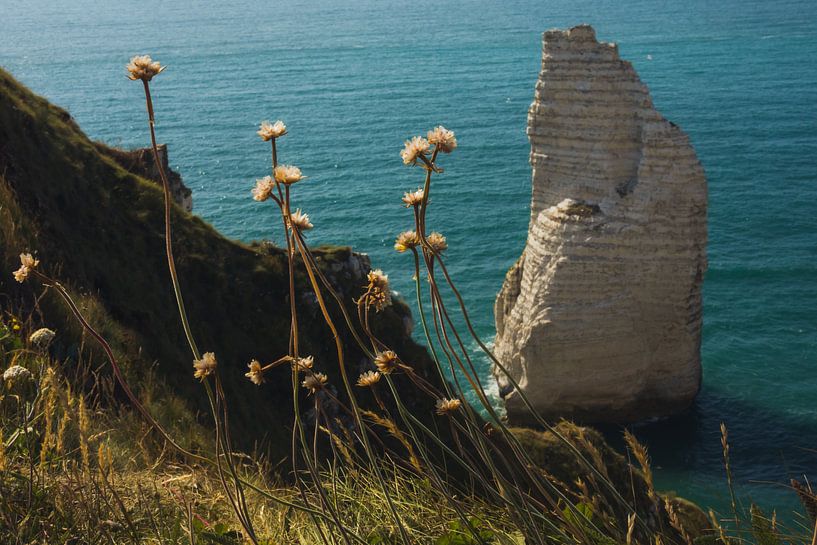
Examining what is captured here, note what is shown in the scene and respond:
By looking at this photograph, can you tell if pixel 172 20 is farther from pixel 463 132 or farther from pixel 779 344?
pixel 779 344

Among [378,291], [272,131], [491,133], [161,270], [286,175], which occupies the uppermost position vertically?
[272,131]

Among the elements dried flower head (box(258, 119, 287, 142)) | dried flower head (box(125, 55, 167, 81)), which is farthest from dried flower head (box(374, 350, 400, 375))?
dried flower head (box(125, 55, 167, 81))

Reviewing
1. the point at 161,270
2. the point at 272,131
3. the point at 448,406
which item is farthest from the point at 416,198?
the point at 161,270

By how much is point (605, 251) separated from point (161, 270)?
12.1 meters

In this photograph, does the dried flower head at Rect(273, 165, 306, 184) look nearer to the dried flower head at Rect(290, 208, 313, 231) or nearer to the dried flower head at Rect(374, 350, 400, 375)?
the dried flower head at Rect(290, 208, 313, 231)

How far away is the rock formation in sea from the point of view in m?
20.7

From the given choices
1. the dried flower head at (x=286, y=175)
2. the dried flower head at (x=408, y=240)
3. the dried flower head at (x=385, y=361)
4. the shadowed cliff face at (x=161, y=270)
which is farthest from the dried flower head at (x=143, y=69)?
the shadowed cliff face at (x=161, y=270)

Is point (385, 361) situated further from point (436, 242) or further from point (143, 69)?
point (143, 69)

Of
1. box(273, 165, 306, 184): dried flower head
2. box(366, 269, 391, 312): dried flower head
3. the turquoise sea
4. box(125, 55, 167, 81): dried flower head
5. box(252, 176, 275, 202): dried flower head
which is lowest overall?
the turquoise sea

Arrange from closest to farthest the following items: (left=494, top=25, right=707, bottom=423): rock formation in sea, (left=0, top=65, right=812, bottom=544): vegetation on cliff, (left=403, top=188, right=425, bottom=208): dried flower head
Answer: (left=403, top=188, right=425, bottom=208): dried flower head
(left=0, top=65, right=812, bottom=544): vegetation on cliff
(left=494, top=25, right=707, bottom=423): rock formation in sea

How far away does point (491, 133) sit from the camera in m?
49.5

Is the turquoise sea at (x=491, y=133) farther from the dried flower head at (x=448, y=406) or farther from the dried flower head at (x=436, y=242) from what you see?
the dried flower head at (x=436, y=242)

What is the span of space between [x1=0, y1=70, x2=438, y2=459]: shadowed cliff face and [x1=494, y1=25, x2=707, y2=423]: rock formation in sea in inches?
258

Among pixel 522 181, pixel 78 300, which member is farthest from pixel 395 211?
pixel 78 300
